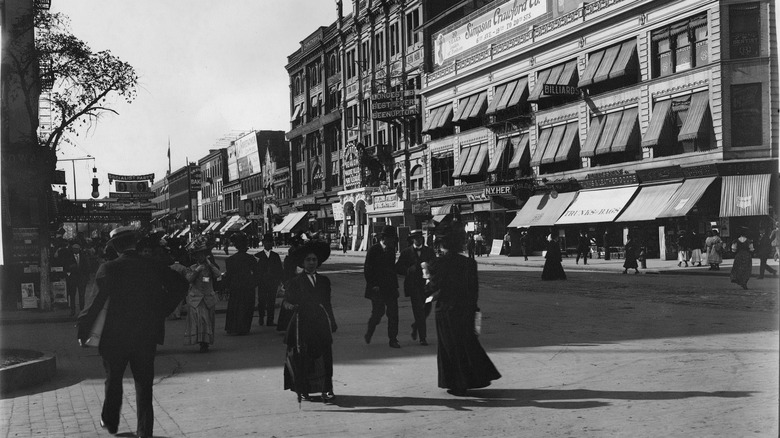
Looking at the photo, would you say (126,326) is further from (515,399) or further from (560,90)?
(560,90)

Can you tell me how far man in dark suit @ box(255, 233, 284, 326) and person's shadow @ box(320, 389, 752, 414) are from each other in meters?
7.36

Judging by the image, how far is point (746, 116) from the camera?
33.7 metres

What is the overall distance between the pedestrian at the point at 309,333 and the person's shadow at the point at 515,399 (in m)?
0.33

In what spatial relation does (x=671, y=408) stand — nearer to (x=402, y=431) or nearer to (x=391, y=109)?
(x=402, y=431)

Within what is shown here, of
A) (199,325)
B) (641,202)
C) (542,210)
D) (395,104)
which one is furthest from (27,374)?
(395,104)

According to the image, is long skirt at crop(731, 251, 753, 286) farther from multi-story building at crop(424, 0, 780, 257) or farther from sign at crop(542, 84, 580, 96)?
sign at crop(542, 84, 580, 96)

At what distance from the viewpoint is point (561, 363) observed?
10234 mm

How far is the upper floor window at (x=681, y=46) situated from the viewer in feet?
114

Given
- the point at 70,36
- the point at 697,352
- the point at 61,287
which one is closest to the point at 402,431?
the point at 697,352

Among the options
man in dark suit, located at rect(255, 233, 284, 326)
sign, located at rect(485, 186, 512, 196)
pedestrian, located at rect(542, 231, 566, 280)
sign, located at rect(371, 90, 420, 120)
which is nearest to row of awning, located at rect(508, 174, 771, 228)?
sign, located at rect(485, 186, 512, 196)

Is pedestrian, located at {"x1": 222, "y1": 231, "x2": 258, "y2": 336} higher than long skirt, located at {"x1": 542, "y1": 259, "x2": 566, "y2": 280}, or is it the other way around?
pedestrian, located at {"x1": 222, "y1": 231, "x2": 258, "y2": 336}

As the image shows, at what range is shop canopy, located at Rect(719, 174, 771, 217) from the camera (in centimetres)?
3247

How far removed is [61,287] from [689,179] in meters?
25.9

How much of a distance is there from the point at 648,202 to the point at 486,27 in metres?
19.2
